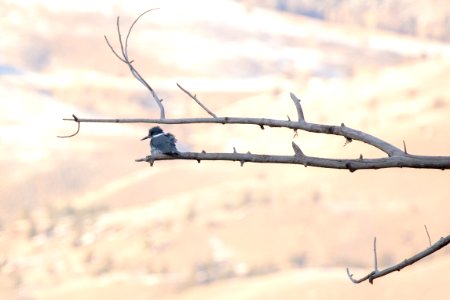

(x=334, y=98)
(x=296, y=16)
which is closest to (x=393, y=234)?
(x=334, y=98)

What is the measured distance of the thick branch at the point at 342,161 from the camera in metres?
2.64

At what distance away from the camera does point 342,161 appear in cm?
270

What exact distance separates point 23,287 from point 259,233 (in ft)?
14.4

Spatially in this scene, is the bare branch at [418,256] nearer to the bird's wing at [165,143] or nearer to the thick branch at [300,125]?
the thick branch at [300,125]

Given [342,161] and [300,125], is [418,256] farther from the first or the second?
[300,125]

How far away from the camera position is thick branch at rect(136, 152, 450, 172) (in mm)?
2641

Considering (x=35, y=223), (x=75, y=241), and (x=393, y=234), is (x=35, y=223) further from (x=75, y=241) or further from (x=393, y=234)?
(x=393, y=234)

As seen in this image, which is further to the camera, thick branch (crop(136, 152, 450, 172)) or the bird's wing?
the bird's wing

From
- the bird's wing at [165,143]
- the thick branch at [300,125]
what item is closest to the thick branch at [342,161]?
the thick branch at [300,125]

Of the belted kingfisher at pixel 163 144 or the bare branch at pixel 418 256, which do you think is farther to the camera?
the belted kingfisher at pixel 163 144

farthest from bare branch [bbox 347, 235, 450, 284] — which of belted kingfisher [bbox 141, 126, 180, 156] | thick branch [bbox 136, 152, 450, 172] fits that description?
belted kingfisher [bbox 141, 126, 180, 156]

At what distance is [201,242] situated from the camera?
16844 mm

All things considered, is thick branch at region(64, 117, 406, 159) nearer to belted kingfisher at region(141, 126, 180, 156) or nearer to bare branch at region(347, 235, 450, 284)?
belted kingfisher at region(141, 126, 180, 156)

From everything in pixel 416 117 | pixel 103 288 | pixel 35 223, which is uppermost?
pixel 416 117
